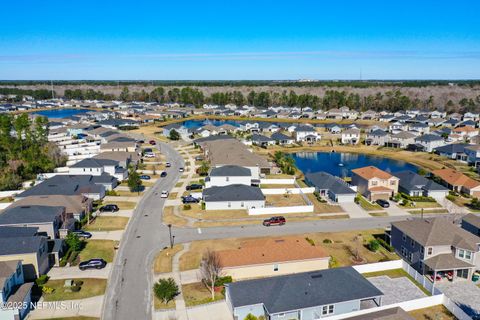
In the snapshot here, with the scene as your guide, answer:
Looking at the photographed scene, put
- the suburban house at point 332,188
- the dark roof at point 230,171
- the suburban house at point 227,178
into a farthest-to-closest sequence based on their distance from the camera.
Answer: the dark roof at point 230,171 < the suburban house at point 227,178 < the suburban house at point 332,188

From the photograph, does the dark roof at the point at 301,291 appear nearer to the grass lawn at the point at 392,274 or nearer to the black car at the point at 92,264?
the grass lawn at the point at 392,274

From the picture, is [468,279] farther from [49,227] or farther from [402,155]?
[402,155]

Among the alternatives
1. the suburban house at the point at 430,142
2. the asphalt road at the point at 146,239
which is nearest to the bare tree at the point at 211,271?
the asphalt road at the point at 146,239

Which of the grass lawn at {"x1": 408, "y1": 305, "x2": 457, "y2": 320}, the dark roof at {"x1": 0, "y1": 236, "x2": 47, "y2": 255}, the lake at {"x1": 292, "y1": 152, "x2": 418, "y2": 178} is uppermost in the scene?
the dark roof at {"x1": 0, "y1": 236, "x2": 47, "y2": 255}

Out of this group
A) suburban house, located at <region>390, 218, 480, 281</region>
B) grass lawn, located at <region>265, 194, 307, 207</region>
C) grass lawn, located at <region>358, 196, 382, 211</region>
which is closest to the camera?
suburban house, located at <region>390, 218, 480, 281</region>

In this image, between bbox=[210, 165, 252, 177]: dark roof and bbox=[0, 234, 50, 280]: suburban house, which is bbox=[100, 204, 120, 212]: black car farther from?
bbox=[0, 234, 50, 280]: suburban house

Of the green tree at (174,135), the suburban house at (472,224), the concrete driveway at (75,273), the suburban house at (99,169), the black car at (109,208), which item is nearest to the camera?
the concrete driveway at (75,273)

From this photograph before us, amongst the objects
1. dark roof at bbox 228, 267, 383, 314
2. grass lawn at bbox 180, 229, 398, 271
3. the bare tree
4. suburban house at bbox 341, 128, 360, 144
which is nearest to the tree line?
grass lawn at bbox 180, 229, 398, 271
